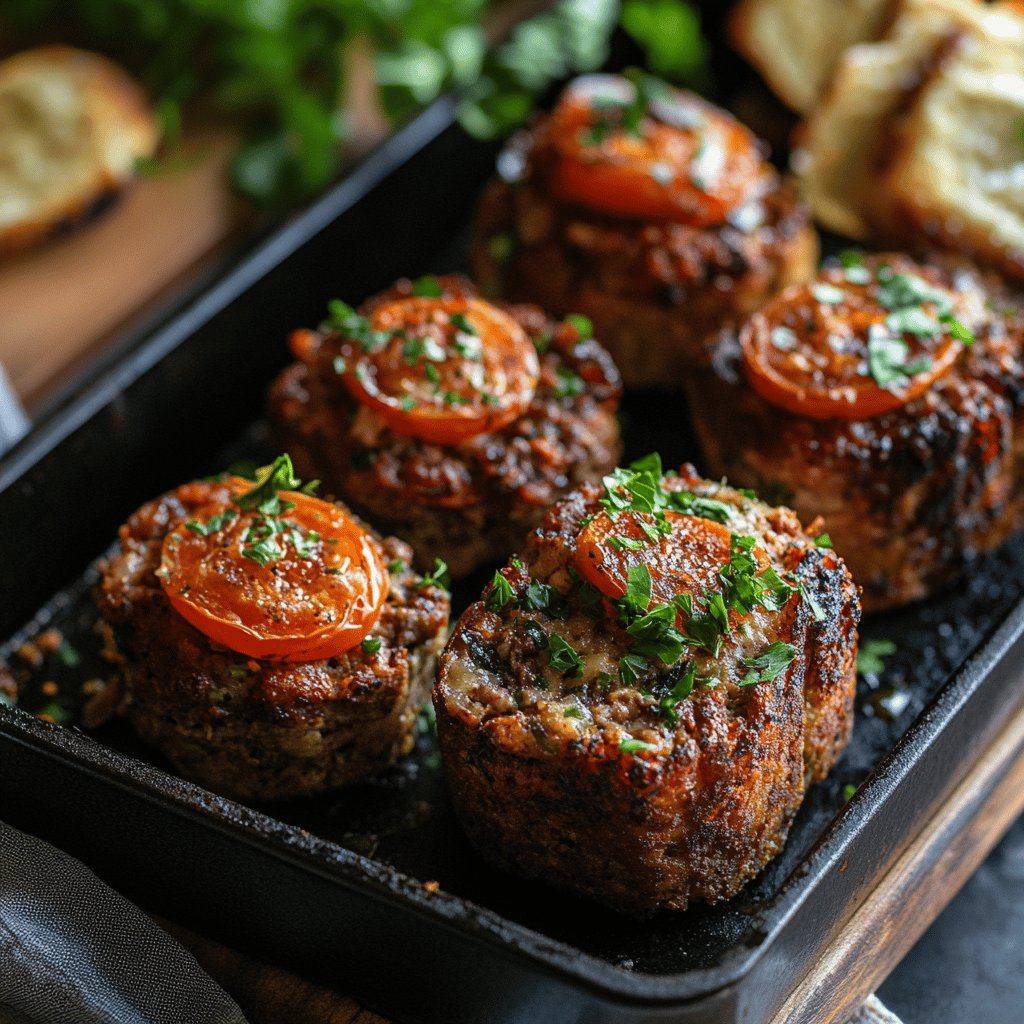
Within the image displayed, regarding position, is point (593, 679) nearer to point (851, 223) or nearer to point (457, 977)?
point (457, 977)

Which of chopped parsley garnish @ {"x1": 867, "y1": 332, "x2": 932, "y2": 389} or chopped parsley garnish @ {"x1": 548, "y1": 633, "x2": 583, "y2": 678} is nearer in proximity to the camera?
chopped parsley garnish @ {"x1": 548, "y1": 633, "x2": 583, "y2": 678}

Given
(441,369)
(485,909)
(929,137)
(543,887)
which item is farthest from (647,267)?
(485,909)

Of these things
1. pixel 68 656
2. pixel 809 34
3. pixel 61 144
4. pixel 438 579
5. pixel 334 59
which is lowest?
pixel 68 656

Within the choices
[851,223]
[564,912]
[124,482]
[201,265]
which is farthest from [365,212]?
[564,912]

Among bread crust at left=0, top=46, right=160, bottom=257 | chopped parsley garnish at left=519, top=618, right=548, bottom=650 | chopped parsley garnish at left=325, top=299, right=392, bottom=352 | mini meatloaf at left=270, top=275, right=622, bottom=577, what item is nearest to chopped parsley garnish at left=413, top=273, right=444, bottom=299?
mini meatloaf at left=270, top=275, right=622, bottom=577

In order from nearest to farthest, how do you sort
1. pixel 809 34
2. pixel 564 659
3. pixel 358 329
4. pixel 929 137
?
pixel 564 659, pixel 358 329, pixel 929 137, pixel 809 34

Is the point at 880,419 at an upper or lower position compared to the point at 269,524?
upper

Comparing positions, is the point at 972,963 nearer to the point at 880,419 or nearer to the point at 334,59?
the point at 880,419

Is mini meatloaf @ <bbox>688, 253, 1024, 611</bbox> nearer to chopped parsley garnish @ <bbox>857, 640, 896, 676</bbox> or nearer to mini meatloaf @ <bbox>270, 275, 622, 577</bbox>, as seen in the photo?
chopped parsley garnish @ <bbox>857, 640, 896, 676</bbox>
